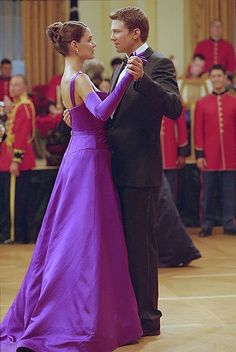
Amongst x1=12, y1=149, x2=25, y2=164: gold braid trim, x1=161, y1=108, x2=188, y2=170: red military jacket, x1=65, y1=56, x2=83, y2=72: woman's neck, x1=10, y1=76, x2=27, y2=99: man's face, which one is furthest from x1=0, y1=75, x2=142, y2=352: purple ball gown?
x1=161, y1=108, x2=188, y2=170: red military jacket

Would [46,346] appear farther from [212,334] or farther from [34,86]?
[34,86]

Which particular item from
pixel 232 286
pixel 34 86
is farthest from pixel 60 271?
pixel 34 86

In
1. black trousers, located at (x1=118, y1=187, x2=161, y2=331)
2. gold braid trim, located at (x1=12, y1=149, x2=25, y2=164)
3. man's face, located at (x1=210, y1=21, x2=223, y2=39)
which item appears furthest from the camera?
man's face, located at (x1=210, y1=21, x2=223, y2=39)

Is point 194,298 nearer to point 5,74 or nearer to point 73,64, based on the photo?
point 73,64

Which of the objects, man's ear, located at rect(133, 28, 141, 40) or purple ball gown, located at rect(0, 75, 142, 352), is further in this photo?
man's ear, located at rect(133, 28, 141, 40)

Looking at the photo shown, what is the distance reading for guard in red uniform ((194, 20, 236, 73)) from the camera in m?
10.3

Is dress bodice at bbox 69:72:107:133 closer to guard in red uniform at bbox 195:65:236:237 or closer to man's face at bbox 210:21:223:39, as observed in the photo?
guard in red uniform at bbox 195:65:236:237

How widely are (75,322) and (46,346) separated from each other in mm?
157

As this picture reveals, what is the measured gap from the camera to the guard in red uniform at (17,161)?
6992mm

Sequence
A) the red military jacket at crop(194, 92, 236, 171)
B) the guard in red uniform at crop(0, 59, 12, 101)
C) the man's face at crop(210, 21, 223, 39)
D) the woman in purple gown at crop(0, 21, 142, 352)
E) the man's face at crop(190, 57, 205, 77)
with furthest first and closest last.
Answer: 1. the man's face at crop(210, 21, 223, 39)
2. the guard in red uniform at crop(0, 59, 12, 101)
3. the man's face at crop(190, 57, 205, 77)
4. the red military jacket at crop(194, 92, 236, 171)
5. the woman in purple gown at crop(0, 21, 142, 352)

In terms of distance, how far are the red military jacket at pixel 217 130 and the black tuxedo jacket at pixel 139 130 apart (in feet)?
11.5

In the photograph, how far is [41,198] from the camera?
7.22 m

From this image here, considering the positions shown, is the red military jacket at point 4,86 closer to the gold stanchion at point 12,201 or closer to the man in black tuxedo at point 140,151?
the gold stanchion at point 12,201

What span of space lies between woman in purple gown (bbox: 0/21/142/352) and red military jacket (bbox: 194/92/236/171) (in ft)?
11.8
